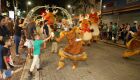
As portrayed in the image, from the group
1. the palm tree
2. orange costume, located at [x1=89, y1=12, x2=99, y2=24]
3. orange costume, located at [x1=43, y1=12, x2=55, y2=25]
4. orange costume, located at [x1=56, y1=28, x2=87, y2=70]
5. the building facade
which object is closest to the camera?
orange costume, located at [x1=56, y1=28, x2=87, y2=70]

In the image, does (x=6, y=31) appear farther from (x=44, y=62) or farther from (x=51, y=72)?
(x=51, y=72)

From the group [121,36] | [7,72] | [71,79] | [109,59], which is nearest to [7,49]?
[7,72]

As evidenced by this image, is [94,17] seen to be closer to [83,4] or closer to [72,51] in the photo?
[72,51]

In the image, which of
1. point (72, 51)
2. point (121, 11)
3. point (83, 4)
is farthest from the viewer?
point (83, 4)

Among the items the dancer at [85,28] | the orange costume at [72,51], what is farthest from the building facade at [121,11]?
the orange costume at [72,51]

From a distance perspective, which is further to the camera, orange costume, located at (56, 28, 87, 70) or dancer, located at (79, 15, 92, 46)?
dancer, located at (79, 15, 92, 46)

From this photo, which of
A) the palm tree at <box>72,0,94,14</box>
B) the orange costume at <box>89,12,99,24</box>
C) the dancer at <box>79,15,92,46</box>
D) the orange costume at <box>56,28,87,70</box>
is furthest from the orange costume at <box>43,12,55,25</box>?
the palm tree at <box>72,0,94,14</box>

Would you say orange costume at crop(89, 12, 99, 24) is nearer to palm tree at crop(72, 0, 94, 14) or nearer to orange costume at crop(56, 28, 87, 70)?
→ orange costume at crop(56, 28, 87, 70)

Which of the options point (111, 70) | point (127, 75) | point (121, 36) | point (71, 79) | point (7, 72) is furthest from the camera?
point (121, 36)

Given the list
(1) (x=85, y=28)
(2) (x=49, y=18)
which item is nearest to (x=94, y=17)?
(1) (x=85, y=28)

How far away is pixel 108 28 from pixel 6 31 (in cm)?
1436

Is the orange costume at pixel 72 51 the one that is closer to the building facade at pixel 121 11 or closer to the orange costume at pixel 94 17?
the orange costume at pixel 94 17

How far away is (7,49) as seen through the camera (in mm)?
7480

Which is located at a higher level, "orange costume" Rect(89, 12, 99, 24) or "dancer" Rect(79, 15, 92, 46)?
"orange costume" Rect(89, 12, 99, 24)
